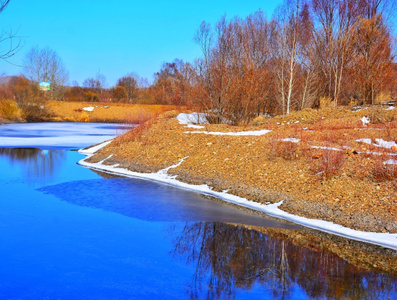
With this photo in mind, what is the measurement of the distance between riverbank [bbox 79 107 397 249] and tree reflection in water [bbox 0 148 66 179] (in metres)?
1.60

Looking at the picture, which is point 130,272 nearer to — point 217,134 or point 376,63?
point 217,134

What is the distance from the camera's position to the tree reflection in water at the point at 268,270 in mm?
5164

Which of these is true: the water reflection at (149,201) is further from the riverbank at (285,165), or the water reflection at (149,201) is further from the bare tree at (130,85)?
the bare tree at (130,85)

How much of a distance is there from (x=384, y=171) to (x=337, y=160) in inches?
42.0

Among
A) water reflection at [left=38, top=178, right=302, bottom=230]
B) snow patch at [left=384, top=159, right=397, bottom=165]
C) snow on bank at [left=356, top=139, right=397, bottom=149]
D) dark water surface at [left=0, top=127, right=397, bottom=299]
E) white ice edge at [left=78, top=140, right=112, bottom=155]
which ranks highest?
snow on bank at [left=356, top=139, right=397, bottom=149]

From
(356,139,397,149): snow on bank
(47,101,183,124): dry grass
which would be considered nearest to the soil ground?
(356,139,397,149): snow on bank

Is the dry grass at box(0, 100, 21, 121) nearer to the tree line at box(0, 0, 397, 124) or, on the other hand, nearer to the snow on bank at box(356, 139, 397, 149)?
the tree line at box(0, 0, 397, 124)

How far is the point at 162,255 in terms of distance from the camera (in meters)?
6.34

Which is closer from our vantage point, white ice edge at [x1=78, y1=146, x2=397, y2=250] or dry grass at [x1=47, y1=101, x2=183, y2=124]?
white ice edge at [x1=78, y1=146, x2=397, y2=250]

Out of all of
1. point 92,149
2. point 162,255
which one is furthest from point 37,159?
point 162,255

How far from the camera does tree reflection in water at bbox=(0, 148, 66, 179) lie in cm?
1387

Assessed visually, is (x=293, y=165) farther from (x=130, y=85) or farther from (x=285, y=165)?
(x=130, y=85)

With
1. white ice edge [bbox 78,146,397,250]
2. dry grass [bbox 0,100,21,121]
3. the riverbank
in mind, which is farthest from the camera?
dry grass [bbox 0,100,21,121]

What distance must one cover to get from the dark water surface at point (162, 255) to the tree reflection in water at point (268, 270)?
14mm
